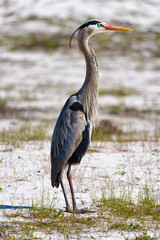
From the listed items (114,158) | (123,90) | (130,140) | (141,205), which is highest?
(141,205)

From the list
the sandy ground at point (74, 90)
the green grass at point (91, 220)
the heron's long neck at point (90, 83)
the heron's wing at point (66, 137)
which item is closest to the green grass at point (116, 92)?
the sandy ground at point (74, 90)

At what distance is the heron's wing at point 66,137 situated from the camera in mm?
4617

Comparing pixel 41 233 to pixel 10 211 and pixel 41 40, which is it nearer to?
pixel 10 211

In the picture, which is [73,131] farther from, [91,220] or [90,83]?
[91,220]

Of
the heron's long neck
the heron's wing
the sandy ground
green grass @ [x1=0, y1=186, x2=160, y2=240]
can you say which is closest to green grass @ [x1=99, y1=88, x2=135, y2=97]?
the sandy ground

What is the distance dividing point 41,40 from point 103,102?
13112 millimetres

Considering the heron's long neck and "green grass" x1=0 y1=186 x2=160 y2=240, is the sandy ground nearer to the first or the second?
"green grass" x1=0 y1=186 x2=160 y2=240

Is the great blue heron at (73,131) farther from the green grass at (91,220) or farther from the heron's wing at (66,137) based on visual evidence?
the green grass at (91,220)

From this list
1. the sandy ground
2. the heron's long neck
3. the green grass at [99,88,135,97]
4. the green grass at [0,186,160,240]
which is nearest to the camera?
the green grass at [0,186,160,240]

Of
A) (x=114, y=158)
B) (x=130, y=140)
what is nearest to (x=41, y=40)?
(x=130, y=140)

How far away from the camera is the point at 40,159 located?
6391 mm

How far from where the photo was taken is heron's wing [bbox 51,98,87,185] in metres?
4.62

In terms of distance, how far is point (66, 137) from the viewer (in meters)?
4.63

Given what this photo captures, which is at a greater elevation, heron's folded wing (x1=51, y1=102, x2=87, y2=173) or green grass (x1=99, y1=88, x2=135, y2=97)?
heron's folded wing (x1=51, y1=102, x2=87, y2=173)
